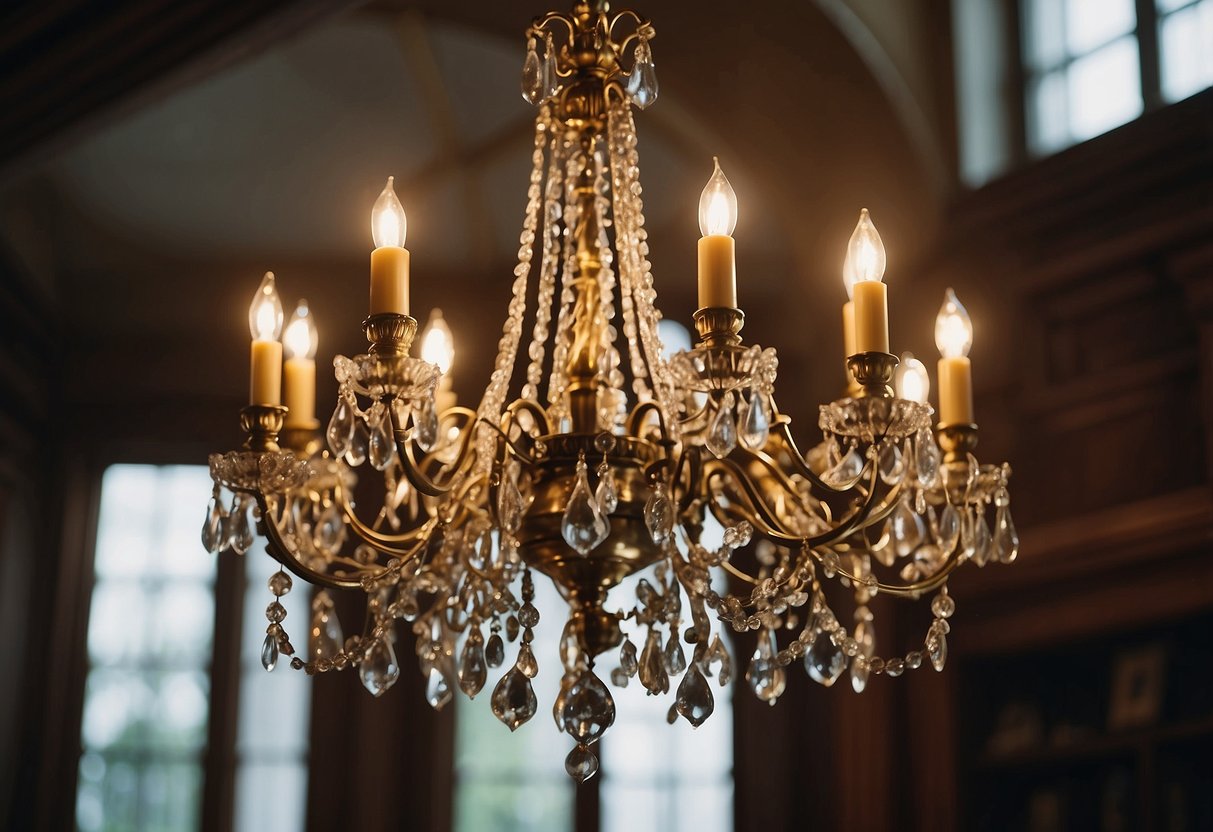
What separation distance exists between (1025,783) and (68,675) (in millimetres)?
2662

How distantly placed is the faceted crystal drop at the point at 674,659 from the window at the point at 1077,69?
2.42 m

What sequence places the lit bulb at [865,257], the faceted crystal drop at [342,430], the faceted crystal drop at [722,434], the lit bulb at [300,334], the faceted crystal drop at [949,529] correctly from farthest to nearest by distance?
the lit bulb at [300,334]
the faceted crystal drop at [949,529]
the lit bulb at [865,257]
the faceted crystal drop at [342,430]
the faceted crystal drop at [722,434]

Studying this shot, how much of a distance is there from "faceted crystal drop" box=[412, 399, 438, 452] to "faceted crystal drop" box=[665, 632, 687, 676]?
14.5 inches

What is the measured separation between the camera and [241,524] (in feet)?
6.39

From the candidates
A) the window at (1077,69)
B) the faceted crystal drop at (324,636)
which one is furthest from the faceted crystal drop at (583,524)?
the window at (1077,69)

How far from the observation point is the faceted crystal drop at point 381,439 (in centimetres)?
181

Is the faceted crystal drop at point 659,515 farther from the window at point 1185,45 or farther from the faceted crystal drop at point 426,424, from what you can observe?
the window at point 1185,45

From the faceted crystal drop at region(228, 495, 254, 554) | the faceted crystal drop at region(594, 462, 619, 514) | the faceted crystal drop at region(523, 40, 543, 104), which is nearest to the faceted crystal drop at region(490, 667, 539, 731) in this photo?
the faceted crystal drop at region(594, 462, 619, 514)

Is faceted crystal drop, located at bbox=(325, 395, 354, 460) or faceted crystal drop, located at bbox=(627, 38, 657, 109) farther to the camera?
faceted crystal drop, located at bbox=(627, 38, 657, 109)

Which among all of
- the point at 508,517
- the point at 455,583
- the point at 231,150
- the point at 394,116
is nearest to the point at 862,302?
the point at 508,517

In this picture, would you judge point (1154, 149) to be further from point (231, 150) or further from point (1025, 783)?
point (231, 150)

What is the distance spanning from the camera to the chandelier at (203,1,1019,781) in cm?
182

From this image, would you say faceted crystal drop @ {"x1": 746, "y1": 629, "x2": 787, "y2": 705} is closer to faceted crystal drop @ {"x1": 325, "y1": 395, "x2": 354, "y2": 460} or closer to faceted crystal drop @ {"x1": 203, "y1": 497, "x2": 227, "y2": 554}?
faceted crystal drop @ {"x1": 325, "y1": 395, "x2": 354, "y2": 460}

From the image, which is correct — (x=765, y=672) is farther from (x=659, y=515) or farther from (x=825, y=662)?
(x=659, y=515)
